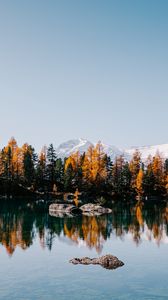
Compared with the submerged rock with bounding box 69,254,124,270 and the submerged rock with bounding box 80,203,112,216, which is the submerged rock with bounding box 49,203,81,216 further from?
the submerged rock with bounding box 69,254,124,270

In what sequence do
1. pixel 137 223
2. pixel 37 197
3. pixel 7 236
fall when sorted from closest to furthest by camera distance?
pixel 7 236 → pixel 137 223 → pixel 37 197

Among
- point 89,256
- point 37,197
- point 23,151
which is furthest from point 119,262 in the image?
point 23,151

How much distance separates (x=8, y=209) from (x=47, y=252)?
4479 centimetres

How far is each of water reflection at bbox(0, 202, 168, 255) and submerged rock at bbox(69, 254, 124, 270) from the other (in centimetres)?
720

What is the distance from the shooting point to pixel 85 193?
404 feet

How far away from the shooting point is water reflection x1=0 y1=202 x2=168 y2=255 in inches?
2168

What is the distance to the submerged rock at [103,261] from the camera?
1599 inches

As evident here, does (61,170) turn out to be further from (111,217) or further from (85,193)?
(111,217)

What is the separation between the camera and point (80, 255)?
46344 millimetres

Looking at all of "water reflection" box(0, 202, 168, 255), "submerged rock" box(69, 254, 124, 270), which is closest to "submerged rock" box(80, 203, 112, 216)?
"water reflection" box(0, 202, 168, 255)

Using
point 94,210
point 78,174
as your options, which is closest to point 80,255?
point 94,210

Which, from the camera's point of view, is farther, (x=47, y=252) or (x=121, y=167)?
(x=121, y=167)

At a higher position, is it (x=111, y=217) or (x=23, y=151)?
(x=23, y=151)

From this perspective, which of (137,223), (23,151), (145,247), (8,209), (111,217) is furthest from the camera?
(23,151)
